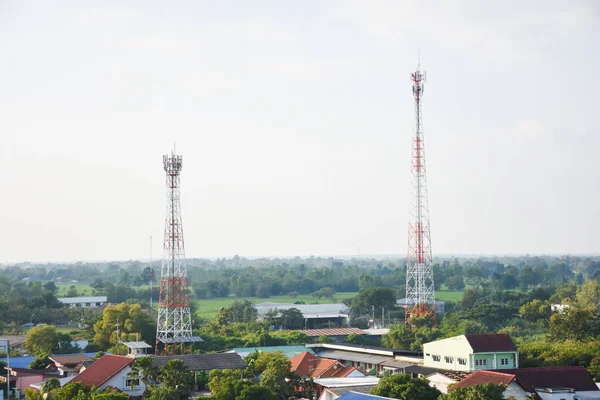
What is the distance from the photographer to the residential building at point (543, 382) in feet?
81.7

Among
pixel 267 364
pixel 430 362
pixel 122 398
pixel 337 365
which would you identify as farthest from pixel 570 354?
pixel 122 398

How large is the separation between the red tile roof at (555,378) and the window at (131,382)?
36.2 ft

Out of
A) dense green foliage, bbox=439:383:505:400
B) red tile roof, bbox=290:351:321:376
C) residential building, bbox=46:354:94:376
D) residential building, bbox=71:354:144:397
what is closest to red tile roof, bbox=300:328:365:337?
red tile roof, bbox=290:351:321:376

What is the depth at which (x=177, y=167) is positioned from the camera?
120ft

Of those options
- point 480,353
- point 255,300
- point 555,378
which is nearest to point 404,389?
point 555,378

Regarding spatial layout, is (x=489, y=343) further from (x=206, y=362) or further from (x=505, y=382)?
(x=206, y=362)

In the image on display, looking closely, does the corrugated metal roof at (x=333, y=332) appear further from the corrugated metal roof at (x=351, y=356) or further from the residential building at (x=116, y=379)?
the residential building at (x=116, y=379)

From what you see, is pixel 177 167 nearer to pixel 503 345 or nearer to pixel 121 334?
pixel 121 334

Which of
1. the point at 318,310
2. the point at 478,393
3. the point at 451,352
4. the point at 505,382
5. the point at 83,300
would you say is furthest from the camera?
the point at 83,300

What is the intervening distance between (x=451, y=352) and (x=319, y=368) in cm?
483

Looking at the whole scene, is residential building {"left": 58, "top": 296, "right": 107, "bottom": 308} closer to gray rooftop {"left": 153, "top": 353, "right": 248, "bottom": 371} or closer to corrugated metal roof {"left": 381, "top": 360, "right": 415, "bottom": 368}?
gray rooftop {"left": 153, "top": 353, "right": 248, "bottom": 371}

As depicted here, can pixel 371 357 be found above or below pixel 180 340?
below

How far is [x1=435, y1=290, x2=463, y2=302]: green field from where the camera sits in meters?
75.4

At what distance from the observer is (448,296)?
261 ft
